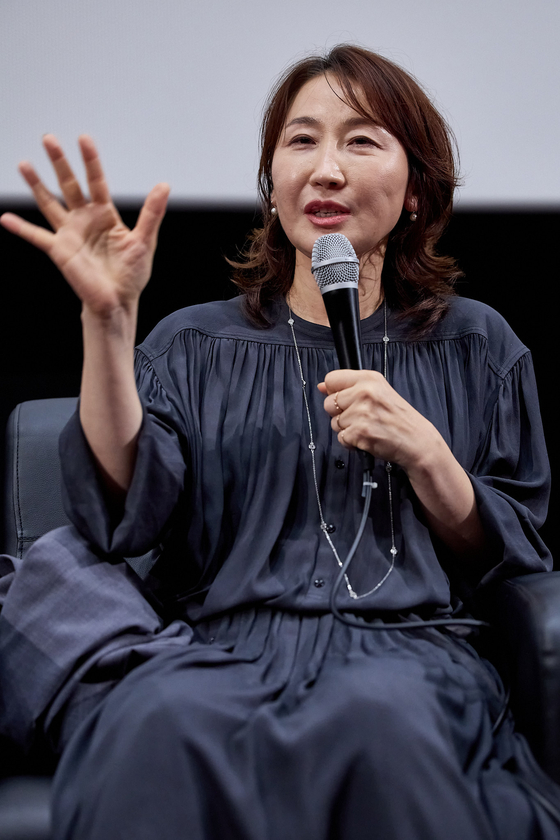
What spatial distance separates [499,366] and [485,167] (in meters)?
0.75

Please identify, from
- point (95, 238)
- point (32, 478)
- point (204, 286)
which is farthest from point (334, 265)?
point (204, 286)

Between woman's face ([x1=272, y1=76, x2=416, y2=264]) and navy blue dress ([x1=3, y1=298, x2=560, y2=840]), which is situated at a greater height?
woman's face ([x1=272, y1=76, x2=416, y2=264])

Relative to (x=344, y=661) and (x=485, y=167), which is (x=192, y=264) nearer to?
(x=485, y=167)

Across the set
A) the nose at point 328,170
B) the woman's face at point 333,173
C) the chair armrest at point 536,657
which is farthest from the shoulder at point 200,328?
the chair armrest at point 536,657

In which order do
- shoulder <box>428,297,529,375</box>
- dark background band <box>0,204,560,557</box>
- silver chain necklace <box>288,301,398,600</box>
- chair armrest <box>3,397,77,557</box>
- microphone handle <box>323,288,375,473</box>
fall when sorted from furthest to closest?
dark background band <box>0,204,560,557</box>, chair armrest <box>3,397,77,557</box>, shoulder <box>428,297,529,375</box>, silver chain necklace <box>288,301,398,600</box>, microphone handle <box>323,288,375,473</box>

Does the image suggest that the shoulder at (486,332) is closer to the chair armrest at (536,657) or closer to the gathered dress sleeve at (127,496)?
the chair armrest at (536,657)

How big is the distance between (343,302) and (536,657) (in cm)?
50

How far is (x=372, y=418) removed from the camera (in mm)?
1080

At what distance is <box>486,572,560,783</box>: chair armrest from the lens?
0.97m

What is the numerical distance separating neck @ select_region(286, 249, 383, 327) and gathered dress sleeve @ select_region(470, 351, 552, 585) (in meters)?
0.27

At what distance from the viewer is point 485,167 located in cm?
193

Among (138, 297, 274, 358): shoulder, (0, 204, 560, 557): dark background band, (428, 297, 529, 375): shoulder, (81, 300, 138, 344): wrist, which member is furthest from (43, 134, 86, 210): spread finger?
(0, 204, 560, 557): dark background band

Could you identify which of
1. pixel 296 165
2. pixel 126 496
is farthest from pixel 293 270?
pixel 126 496

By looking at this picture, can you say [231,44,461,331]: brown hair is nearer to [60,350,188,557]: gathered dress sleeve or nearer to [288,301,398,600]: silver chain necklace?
[288,301,398,600]: silver chain necklace
